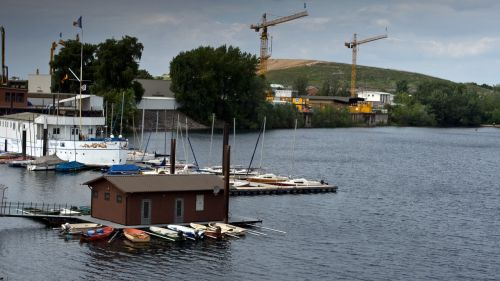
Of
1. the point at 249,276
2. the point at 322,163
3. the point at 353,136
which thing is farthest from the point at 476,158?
the point at 249,276

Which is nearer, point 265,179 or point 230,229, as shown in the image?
point 230,229

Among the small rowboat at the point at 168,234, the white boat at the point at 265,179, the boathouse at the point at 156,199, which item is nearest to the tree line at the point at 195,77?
the white boat at the point at 265,179

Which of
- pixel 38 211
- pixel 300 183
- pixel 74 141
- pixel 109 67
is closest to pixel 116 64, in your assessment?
pixel 109 67

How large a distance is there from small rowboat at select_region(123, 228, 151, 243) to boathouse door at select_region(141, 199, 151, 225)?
1413 mm

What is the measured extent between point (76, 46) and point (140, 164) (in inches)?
3037

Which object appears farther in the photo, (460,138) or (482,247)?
(460,138)

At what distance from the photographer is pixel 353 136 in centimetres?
19012

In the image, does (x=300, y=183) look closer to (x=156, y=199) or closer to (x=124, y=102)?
(x=156, y=199)

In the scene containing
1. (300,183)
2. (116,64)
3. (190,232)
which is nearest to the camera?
(190,232)

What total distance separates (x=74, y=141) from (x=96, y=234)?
43.5 metres

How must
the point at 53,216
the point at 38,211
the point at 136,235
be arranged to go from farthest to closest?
the point at 38,211 → the point at 53,216 → the point at 136,235

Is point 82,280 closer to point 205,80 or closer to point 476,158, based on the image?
point 476,158

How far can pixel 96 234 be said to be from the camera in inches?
2130

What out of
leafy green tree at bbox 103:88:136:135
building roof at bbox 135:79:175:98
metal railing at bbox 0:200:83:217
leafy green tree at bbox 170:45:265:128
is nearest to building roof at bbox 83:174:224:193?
metal railing at bbox 0:200:83:217
